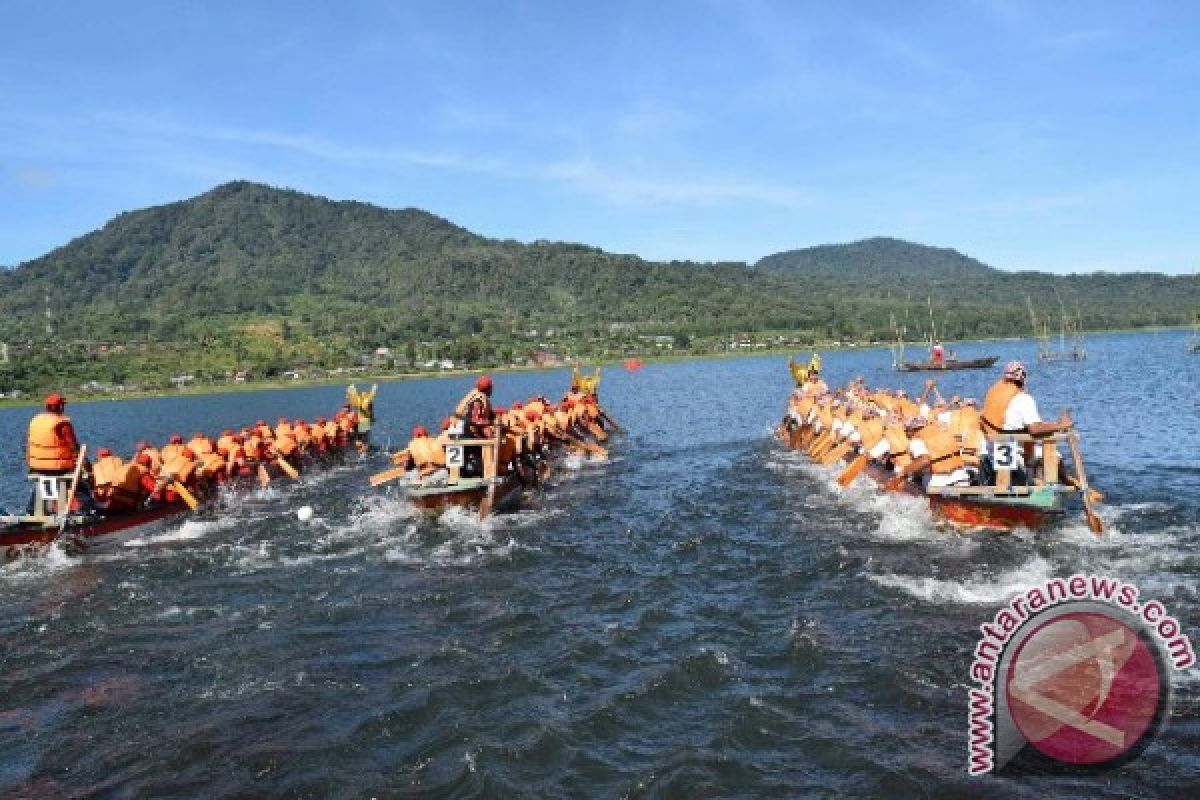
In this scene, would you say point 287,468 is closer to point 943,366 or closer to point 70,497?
point 70,497

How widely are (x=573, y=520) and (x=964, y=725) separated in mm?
14357

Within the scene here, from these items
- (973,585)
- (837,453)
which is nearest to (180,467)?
(837,453)

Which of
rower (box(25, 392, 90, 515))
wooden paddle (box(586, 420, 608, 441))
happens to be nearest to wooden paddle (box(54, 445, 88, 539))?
rower (box(25, 392, 90, 515))

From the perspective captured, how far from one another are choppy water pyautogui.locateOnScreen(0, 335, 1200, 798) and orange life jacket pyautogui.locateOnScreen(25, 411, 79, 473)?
2075 mm

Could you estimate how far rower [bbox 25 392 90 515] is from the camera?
19875 mm

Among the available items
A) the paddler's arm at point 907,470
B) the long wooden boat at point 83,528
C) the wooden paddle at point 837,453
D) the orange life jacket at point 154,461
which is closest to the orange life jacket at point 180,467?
the orange life jacket at point 154,461

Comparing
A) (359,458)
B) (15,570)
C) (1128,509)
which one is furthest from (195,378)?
(1128,509)

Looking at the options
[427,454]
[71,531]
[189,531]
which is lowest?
[189,531]

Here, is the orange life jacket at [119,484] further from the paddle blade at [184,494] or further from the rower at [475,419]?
the rower at [475,419]

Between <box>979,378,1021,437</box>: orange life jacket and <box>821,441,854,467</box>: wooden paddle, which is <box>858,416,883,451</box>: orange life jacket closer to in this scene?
<box>821,441,854,467</box>: wooden paddle

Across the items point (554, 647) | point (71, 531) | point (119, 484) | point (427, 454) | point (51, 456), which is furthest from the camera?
point (427, 454)

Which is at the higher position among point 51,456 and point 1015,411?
point 1015,411

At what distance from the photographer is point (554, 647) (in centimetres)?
1343

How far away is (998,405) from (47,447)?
21279 mm
